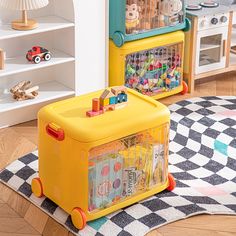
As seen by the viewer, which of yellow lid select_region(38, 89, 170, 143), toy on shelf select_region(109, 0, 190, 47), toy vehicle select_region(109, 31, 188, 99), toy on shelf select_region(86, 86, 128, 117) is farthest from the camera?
toy vehicle select_region(109, 31, 188, 99)

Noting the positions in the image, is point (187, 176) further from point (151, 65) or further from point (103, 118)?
point (151, 65)

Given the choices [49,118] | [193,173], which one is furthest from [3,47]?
[193,173]

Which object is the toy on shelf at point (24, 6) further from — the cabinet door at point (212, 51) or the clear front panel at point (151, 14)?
the cabinet door at point (212, 51)

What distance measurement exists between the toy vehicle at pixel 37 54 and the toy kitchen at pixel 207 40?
3.33ft

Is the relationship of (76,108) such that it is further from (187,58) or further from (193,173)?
(187,58)

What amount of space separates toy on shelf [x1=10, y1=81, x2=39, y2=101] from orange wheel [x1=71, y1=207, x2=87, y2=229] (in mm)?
1072

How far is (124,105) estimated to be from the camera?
307cm

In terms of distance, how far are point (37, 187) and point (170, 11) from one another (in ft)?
5.14

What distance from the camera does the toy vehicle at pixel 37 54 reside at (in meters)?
3.76

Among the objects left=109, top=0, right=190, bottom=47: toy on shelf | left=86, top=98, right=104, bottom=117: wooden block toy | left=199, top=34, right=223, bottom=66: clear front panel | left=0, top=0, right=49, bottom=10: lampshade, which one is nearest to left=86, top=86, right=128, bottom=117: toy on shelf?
left=86, top=98, right=104, bottom=117: wooden block toy

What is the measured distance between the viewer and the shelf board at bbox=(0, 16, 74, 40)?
3.62 m

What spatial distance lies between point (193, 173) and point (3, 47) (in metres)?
1.32

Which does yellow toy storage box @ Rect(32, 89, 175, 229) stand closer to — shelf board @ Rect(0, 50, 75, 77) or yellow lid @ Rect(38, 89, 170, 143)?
yellow lid @ Rect(38, 89, 170, 143)

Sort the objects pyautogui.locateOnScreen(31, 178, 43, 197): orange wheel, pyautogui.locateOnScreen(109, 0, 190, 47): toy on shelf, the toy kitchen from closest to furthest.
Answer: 1. pyautogui.locateOnScreen(31, 178, 43, 197): orange wheel
2. pyautogui.locateOnScreen(109, 0, 190, 47): toy on shelf
3. the toy kitchen
